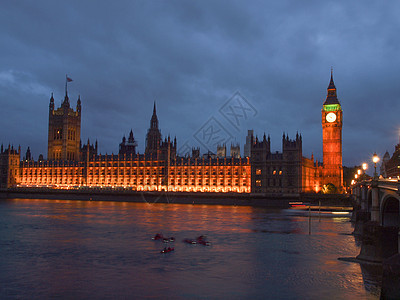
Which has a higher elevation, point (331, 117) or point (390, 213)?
point (331, 117)

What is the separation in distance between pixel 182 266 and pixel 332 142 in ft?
420

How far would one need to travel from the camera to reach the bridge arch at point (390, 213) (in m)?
35.8

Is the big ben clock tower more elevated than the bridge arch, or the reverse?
the big ben clock tower

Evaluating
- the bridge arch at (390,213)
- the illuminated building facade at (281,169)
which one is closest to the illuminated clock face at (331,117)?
the illuminated building facade at (281,169)

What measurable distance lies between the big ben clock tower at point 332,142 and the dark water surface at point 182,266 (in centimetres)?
9592

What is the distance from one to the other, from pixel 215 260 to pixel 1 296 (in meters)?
19.0

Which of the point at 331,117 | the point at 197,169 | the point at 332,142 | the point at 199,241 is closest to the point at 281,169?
the point at 332,142

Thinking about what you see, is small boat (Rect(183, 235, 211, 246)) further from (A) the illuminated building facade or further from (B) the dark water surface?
(A) the illuminated building facade

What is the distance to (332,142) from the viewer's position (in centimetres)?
15338

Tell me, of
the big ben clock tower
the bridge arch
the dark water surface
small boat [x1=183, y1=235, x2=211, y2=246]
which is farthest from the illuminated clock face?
the bridge arch

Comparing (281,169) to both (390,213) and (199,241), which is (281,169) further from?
(390,213)

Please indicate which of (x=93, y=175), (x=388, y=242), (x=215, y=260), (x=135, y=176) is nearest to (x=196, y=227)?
(x=215, y=260)

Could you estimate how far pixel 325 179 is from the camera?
509 ft

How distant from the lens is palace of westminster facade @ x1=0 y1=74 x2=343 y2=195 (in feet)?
469
